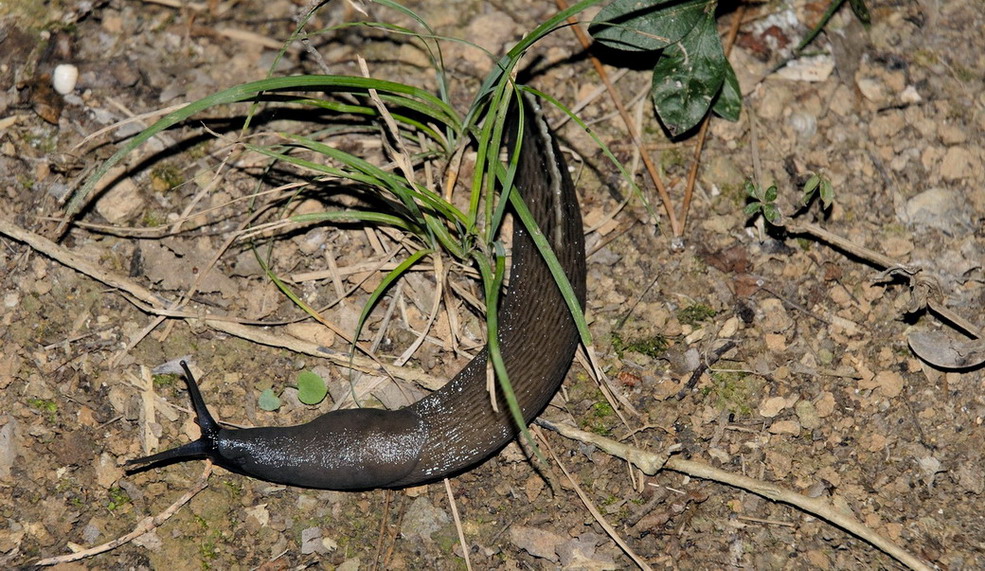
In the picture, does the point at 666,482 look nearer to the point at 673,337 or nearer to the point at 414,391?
the point at 673,337

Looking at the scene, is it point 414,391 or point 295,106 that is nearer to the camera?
point 414,391

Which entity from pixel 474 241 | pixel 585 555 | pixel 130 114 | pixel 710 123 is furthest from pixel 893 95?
pixel 130 114

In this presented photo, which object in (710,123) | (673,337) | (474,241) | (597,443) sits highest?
(710,123)

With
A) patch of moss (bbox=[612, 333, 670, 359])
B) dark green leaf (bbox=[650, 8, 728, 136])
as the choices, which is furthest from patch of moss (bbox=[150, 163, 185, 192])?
dark green leaf (bbox=[650, 8, 728, 136])

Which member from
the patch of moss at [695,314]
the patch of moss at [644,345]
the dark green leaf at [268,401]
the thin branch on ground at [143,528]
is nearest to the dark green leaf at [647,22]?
the patch of moss at [695,314]

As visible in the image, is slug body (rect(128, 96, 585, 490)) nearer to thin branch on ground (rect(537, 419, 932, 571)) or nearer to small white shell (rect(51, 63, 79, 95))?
thin branch on ground (rect(537, 419, 932, 571))

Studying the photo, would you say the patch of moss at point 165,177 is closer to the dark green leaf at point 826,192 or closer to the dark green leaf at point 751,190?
the dark green leaf at point 751,190
